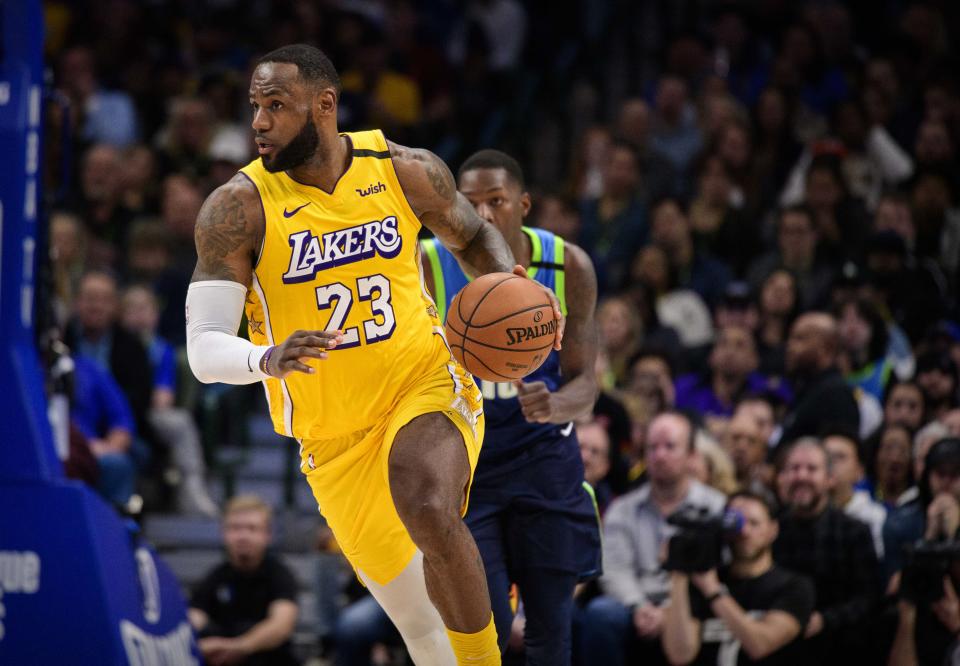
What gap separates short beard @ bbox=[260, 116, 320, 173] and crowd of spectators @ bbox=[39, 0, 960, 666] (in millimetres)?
2113

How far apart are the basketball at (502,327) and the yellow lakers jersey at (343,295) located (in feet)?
0.53

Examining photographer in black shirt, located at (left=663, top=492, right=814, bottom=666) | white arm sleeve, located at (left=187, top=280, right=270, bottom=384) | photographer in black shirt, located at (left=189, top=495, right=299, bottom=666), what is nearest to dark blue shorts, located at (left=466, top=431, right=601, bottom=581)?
white arm sleeve, located at (left=187, top=280, right=270, bottom=384)

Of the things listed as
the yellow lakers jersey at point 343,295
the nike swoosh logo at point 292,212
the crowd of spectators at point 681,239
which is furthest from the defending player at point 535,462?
the crowd of spectators at point 681,239

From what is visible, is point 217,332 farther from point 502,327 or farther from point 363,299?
point 502,327

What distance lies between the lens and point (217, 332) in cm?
487


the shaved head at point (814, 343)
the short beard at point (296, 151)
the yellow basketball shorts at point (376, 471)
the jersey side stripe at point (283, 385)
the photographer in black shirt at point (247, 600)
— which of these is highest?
the short beard at point (296, 151)

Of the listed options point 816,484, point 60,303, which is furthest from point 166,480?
point 816,484

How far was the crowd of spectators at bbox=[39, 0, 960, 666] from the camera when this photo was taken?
25.1 feet

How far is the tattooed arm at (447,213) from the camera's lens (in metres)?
5.28

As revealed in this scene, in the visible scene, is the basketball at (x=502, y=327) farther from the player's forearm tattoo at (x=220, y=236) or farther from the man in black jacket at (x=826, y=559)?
the man in black jacket at (x=826, y=559)

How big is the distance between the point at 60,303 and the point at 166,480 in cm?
142

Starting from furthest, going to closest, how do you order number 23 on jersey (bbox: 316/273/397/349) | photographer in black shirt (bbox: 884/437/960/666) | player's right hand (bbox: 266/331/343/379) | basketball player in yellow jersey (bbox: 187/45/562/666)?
photographer in black shirt (bbox: 884/437/960/666), number 23 on jersey (bbox: 316/273/397/349), basketball player in yellow jersey (bbox: 187/45/562/666), player's right hand (bbox: 266/331/343/379)

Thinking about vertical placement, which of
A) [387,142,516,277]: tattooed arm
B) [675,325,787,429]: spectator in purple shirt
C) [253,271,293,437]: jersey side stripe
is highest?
[387,142,516,277]: tattooed arm

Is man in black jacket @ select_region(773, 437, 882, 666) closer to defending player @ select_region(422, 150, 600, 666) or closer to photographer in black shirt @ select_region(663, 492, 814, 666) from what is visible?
photographer in black shirt @ select_region(663, 492, 814, 666)
